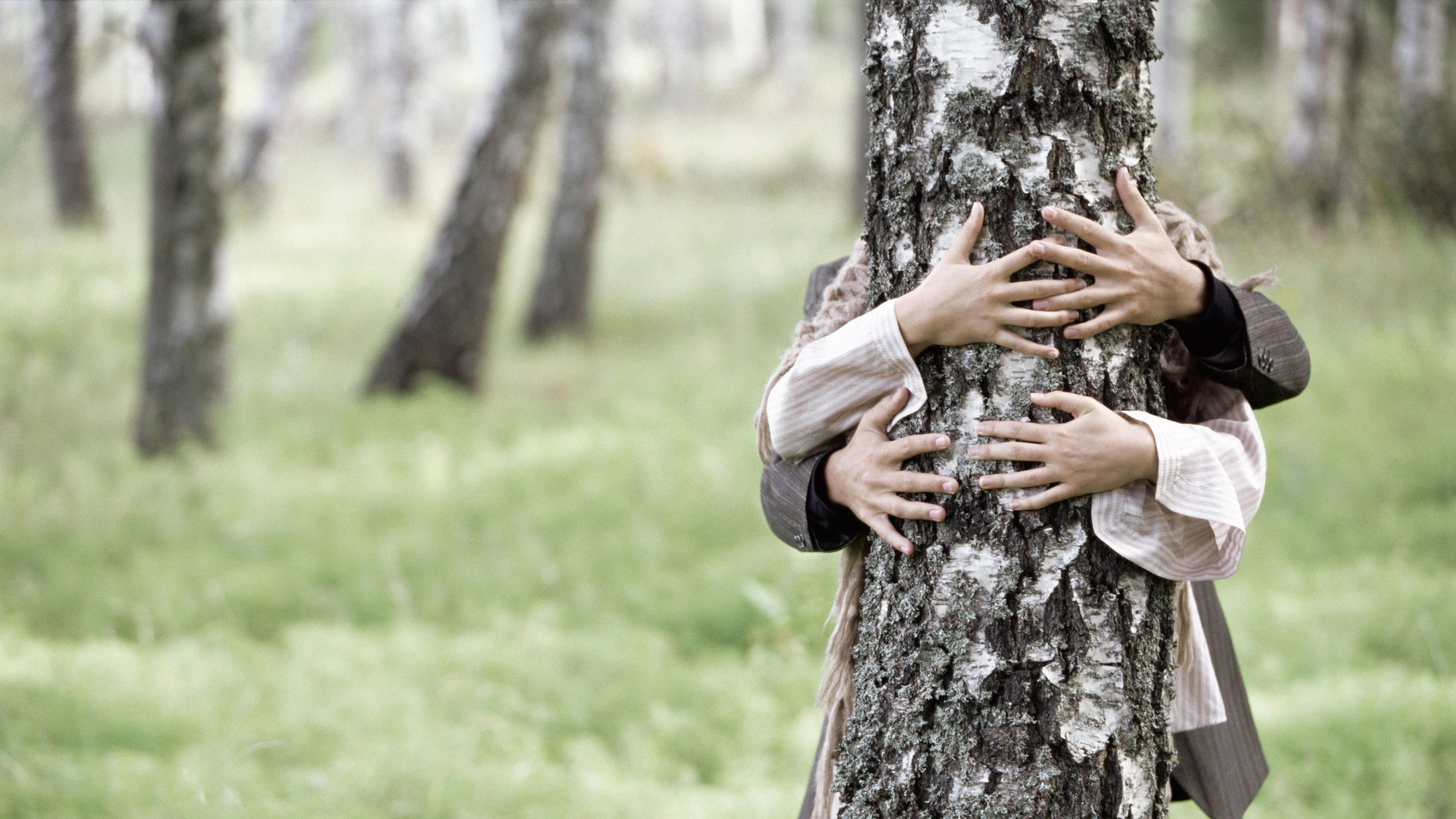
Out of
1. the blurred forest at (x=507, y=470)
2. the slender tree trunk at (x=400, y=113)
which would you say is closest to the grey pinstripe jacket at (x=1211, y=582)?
the blurred forest at (x=507, y=470)

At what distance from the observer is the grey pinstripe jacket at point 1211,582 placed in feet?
5.19

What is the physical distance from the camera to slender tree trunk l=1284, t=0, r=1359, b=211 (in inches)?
353

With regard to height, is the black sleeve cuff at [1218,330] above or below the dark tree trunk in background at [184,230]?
below

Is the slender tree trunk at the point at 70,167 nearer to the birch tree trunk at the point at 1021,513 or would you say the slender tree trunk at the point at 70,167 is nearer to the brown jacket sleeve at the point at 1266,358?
the birch tree trunk at the point at 1021,513

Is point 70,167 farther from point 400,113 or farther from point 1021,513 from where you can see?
point 1021,513

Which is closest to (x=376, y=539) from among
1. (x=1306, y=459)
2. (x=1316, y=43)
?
(x=1306, y=459)

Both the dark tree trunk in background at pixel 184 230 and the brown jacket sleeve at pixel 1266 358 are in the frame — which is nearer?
the brown jacket sleeve at pixel 1266 358

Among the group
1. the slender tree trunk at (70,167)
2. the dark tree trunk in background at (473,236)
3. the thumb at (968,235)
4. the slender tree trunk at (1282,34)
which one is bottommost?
the thumb at (968,235)

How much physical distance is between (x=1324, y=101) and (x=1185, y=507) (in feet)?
32.0

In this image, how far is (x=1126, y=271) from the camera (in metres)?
1.48

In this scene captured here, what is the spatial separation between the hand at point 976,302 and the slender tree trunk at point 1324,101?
881 centimetres

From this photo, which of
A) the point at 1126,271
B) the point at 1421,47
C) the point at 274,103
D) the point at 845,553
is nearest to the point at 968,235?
the point at 1126,271

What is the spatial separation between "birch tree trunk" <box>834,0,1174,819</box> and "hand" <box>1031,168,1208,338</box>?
5cm

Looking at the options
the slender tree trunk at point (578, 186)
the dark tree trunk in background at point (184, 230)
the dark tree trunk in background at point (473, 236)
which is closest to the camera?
the dark tree trunk in background at point (184, 230)
